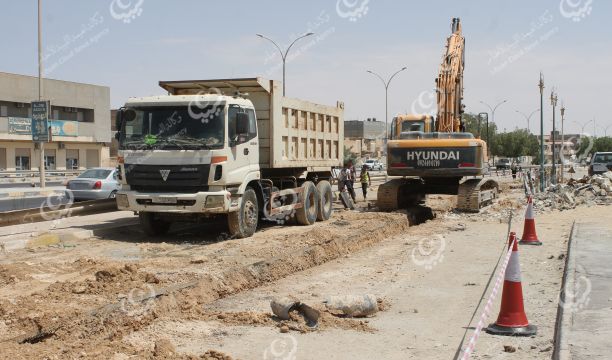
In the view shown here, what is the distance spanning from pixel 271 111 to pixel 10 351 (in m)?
9.14

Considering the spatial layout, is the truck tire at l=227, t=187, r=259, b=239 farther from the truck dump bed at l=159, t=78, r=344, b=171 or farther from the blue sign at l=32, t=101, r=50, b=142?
the blue sign at l=32, t=101, r=50, b=142

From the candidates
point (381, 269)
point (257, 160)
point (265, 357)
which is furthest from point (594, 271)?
point (257, 160)

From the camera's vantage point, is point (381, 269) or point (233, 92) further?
point (233, 92)

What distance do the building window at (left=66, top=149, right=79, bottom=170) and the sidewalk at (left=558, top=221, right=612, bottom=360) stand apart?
51.3 m

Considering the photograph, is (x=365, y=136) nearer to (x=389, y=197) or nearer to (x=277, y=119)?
(x=389, y=197)

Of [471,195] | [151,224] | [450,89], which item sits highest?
[450,89]

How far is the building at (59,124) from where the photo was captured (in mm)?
50688

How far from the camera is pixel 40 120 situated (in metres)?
23.9

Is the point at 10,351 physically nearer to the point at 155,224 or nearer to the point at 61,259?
the point at 61,259

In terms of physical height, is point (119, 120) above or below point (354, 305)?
above

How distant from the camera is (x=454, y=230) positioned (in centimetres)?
1638
